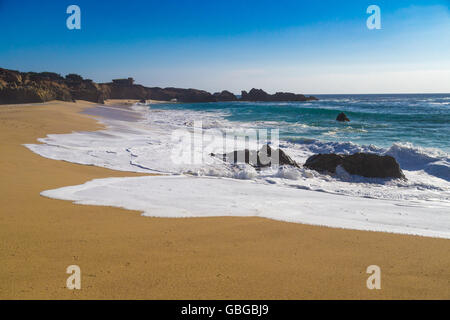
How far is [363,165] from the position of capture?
7.34 metres

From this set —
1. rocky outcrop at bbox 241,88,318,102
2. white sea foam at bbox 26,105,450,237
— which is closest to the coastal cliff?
rocky outcrop at bbox 241,88,318,102

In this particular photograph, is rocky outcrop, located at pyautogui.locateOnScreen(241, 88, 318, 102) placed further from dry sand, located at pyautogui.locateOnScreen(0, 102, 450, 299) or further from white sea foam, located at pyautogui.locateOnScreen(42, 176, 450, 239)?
dry sand, located at pyautogui.locateOnScreen(0, 102, 450, 299)

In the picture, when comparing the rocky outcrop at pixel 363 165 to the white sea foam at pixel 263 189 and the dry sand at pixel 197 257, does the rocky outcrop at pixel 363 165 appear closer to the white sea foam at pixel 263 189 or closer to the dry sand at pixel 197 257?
the white sea foam at pixel 263 189

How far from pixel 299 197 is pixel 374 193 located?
74.6 inches

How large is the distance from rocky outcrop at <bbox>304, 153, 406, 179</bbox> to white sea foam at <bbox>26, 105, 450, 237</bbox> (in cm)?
21

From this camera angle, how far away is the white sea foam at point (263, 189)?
410cm

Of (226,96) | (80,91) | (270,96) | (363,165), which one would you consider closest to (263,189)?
(363,165)

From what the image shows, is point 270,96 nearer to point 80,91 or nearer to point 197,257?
point 80,91

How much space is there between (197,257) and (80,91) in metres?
64.4

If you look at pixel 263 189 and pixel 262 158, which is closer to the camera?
pixel 263 189

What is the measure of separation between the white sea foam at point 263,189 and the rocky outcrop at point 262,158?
1.37 feet
